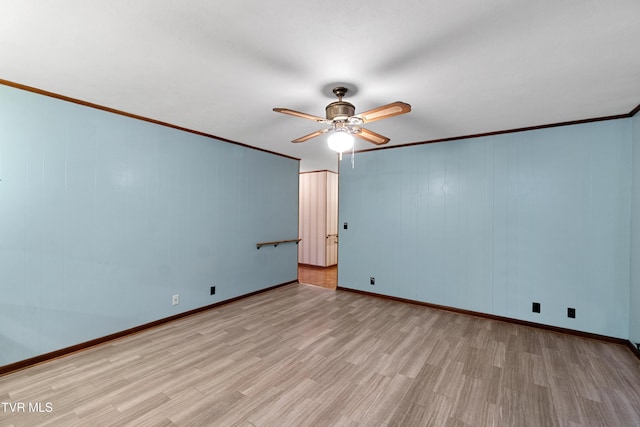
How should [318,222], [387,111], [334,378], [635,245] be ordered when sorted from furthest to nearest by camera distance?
[318,222] < [635,245] < [334,378] < [387,111]

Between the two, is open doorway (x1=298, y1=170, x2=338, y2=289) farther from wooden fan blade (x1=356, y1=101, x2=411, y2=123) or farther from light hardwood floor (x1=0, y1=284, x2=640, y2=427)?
wooden fan blade (x1=356, y1=101, x2=411, y2=123)

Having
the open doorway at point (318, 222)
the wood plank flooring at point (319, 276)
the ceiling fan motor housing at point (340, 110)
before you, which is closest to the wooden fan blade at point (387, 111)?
the ceiling fan motor housing at point (340, 110)

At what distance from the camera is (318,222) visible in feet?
23.1

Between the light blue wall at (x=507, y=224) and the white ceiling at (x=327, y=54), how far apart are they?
2.03 feet

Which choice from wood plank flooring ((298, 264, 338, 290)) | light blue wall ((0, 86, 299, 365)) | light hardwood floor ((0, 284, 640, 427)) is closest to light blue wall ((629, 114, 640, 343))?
light hardwood floor ((0, 284, 640, 427))

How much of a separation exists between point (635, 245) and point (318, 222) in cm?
531

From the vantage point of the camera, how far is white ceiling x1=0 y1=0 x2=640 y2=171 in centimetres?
150

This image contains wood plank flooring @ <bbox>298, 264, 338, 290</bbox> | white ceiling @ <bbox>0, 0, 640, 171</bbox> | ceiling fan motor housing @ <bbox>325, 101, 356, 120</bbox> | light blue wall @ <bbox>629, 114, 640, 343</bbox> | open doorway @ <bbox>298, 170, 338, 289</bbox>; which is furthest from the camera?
open doorway @ <bbox>298, 170, 338, 289</bbox>

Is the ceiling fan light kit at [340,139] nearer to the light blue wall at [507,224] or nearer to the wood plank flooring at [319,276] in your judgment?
the light blue wall at [507,224]

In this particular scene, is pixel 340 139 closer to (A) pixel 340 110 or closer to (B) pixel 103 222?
(A) pixel 340 110

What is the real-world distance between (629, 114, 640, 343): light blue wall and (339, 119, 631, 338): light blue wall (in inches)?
3.3

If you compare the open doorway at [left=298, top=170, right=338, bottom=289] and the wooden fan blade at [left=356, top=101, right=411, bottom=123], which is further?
the open doorway at [left=298, top=170, right=338, bottom=289]

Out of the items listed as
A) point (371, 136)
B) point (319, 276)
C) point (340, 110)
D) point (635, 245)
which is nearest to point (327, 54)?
point (340, 110)

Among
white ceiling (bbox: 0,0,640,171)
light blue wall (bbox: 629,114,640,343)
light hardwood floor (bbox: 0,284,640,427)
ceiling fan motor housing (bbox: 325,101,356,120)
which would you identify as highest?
white ceiling (bbox: 0,0,640,171)
